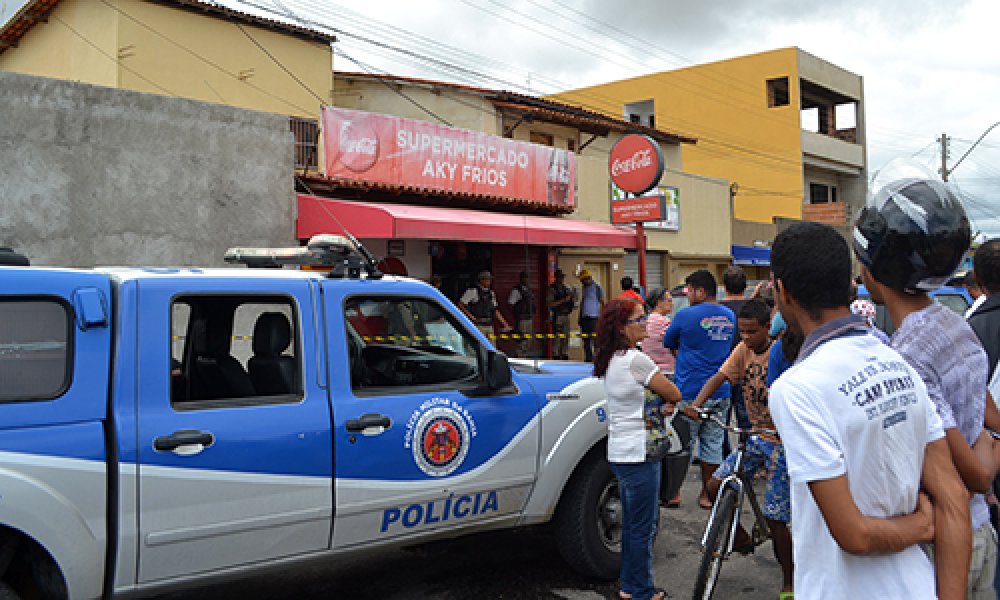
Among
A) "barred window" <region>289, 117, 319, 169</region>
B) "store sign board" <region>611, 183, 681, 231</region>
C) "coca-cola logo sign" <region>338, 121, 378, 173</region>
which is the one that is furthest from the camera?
"store sign board" <region>611, 183, 681, 231</region>

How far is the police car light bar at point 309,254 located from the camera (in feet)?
13.2

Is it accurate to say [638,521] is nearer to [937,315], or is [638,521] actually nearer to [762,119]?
[937,315]

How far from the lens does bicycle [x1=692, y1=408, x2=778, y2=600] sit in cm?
401

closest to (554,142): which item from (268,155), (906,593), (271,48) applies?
(271,48)

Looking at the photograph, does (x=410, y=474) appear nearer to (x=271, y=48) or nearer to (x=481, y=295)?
(x=481, y=295)

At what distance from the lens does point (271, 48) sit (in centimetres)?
1756

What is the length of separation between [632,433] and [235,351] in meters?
2.18

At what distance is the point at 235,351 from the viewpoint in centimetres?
410

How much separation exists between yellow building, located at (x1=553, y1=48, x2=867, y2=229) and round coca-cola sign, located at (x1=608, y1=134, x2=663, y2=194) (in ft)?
53.0

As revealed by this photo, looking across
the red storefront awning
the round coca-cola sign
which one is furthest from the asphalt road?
the round coca-cola sign

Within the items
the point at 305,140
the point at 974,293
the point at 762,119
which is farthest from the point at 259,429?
the point at 762,119

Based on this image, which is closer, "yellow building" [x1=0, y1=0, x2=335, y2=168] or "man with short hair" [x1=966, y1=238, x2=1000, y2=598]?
"man with short hair" [x1=966, y1=238, x2=1000, y2=598]

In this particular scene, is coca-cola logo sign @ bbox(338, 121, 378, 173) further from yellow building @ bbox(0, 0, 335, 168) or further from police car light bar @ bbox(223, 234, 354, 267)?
police car light bar @ bbox(223, 234, 354, 267)

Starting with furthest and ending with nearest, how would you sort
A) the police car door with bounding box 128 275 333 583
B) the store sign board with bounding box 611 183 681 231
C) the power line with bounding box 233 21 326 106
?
1. the store sign board with bounding box 611 183 681 231
2. the power line with bounding box 233 21 326 106
3. the police car door with bounding box 128 275 333 583
